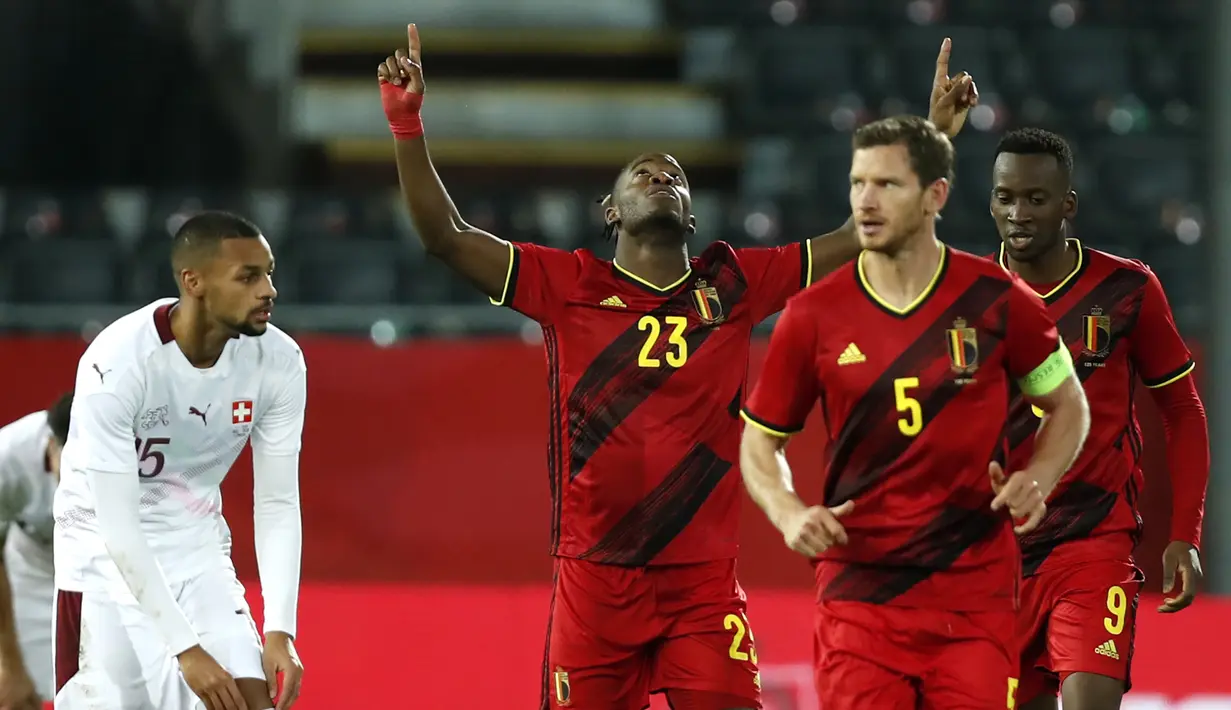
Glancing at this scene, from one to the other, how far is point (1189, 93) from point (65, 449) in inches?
386

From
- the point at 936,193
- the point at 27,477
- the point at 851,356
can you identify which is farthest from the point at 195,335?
the point at 936,193

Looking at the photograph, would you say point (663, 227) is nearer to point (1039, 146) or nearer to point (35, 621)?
point (1039, 146)

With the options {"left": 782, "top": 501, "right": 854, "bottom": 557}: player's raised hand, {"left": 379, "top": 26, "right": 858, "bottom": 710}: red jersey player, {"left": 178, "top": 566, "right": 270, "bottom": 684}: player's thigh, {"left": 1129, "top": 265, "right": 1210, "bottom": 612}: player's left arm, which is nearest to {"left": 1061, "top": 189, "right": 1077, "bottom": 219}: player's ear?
{"left": 1129, "top": 265, "right": 1210, "bottom": 612}: player's left arm

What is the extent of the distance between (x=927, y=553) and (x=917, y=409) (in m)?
0.34

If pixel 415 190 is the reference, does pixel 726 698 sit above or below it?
below

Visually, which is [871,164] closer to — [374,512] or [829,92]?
[374,512]

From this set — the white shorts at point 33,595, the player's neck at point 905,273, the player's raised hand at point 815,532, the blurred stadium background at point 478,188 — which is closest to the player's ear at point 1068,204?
the player's neck at point 905,273

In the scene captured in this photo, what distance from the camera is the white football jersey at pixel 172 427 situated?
490cm

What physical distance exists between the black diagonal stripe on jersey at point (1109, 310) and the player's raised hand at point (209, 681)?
7.58ft

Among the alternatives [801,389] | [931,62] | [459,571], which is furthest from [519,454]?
[931,62]

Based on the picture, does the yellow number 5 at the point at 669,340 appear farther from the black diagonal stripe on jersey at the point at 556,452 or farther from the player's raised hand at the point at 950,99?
the player's raised hand at the point at 950,99

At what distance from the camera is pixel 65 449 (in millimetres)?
5293

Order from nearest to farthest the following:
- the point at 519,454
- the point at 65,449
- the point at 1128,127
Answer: the point at 65,449 < the point at 519,454 < the point at 1128,127

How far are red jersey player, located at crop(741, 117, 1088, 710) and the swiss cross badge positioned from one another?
5.24 ft
